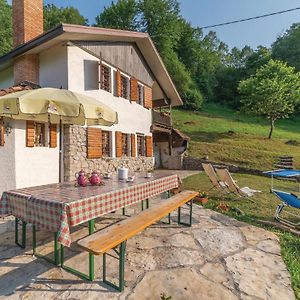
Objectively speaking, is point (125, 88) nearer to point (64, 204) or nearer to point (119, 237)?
point (64, 204)

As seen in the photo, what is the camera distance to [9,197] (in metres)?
3.41

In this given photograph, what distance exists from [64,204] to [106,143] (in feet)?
23.7

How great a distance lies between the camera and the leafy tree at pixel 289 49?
42.8 metres

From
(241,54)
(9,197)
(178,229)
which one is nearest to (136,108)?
(178,229)

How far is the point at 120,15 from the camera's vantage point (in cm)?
3366

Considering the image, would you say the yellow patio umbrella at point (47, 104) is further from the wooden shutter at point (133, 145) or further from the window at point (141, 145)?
the window at point (141, 145)

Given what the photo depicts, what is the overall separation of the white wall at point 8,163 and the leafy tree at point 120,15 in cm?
3158

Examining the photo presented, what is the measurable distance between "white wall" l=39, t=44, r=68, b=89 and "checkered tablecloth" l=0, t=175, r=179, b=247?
5.17 meters

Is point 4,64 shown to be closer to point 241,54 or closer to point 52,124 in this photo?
point 52,124

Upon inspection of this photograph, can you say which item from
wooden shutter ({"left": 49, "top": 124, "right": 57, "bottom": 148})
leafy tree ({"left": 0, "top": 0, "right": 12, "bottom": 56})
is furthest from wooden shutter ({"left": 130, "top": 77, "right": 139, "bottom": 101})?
leafy tree ({"left": 0, "top": 0, "right": 12, "bottom": 56})

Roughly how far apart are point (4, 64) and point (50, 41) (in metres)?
2.58

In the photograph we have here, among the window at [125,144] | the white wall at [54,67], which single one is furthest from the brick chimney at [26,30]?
the window at [125,144]

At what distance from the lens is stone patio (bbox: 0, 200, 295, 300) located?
8.87ft

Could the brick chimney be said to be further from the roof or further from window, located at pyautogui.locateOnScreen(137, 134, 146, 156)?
window, located at pyautogui.locateOnScreen(137, 134, 146, 156)
